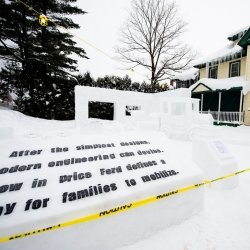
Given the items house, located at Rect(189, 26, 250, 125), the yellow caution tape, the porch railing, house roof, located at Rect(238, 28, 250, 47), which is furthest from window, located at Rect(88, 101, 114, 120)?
the yellow caution tape

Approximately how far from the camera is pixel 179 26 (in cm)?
2234

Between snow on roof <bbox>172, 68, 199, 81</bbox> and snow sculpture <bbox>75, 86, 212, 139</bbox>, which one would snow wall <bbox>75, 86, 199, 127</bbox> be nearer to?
snow sculpture <bbox>75, 86, 212, 139</bbox>

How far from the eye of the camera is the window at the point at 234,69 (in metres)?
16.0

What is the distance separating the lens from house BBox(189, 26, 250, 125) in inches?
536

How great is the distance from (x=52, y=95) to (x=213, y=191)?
51.1ft

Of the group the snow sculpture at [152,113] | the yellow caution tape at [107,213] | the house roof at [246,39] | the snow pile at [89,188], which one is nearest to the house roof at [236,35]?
the house roof at [246,39]

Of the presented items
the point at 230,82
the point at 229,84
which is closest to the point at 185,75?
the point at 230,82

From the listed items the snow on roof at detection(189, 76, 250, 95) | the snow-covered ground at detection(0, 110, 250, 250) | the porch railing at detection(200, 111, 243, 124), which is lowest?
the snow-covered ground at detection(0, 110, 250, 250)

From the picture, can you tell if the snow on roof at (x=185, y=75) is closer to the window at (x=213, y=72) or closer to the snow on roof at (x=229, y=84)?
the window at (x=213, y=72)

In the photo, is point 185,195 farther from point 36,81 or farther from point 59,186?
point 36,81

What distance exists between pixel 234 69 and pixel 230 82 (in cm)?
224

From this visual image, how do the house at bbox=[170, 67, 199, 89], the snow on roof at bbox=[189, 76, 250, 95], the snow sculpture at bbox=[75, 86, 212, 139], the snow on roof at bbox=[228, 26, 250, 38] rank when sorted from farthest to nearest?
the house at bbox=[170, 67, 199, 89] → the snow on roof at bbox=[228, 26, 250, 38] → the snow on roof at bbox=[189, 76, 250, 95] → the snow sculpture at bbox=[75, 86, 212, 139]

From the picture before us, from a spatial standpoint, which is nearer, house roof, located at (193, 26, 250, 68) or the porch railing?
the porch railing

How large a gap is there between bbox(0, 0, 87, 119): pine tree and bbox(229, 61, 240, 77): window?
1538 centimetres
